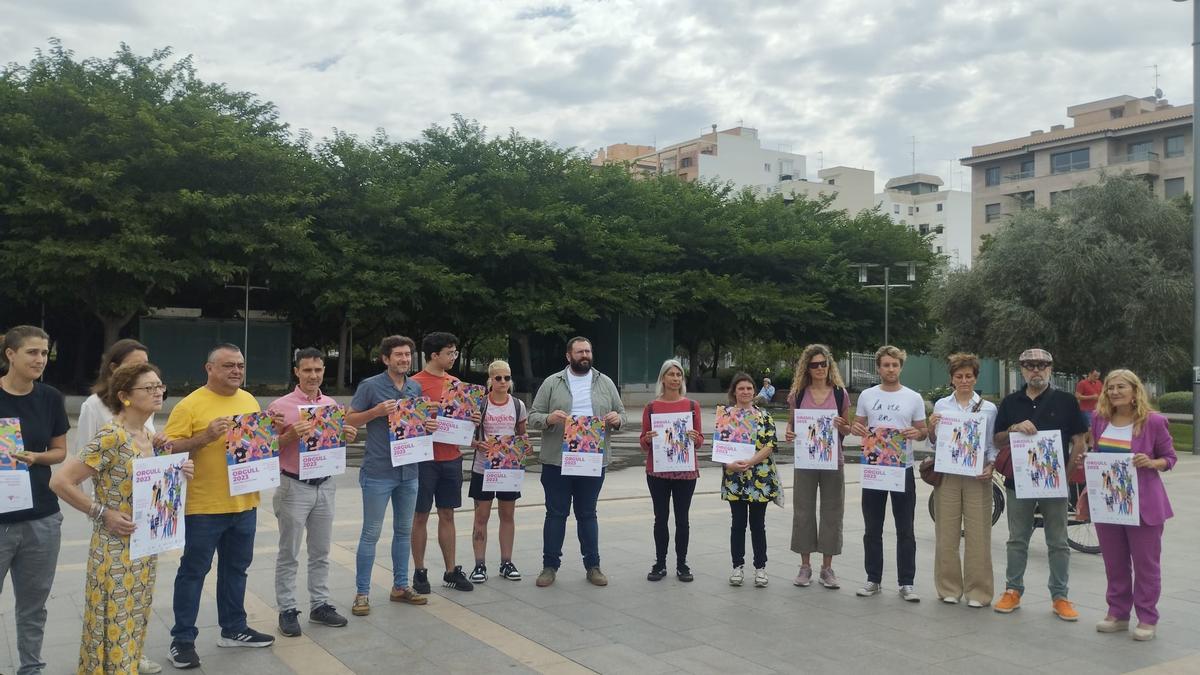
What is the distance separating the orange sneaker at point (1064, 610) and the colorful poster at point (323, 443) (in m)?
4.90

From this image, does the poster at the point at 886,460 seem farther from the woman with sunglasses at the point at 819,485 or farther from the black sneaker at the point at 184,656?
the black sneaker at the point at 184,656

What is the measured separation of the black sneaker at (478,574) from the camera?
755 cm

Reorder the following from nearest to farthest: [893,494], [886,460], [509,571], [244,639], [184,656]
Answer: [184,656]
[244,639]
[886,460]
[893,494]
[509,571]

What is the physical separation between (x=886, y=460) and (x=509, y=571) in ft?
9.87

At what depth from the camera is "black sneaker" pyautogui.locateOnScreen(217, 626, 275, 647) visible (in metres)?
5.75

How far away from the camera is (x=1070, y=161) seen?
66188mm

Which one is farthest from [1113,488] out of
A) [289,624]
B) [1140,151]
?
[1140,151]

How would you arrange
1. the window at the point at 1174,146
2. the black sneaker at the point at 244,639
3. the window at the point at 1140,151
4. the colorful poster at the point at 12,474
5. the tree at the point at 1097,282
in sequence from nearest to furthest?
the colorful poster at the point at 12,474 → the black sneaker at the point at 244,639 → the tree at the point at 1097,282 → the window at the point at 1174,146 → the window at the point at 1140,151

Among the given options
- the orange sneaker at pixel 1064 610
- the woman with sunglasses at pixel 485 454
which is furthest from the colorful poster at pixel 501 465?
the orange sneaker at pixel 1064 610

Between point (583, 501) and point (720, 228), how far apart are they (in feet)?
102

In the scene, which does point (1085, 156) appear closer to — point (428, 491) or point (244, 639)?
point (428, 491)

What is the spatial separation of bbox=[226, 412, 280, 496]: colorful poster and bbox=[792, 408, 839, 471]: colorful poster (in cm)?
383

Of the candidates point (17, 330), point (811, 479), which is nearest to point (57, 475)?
point (17, 330)

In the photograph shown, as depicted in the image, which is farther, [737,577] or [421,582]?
[737,577]
